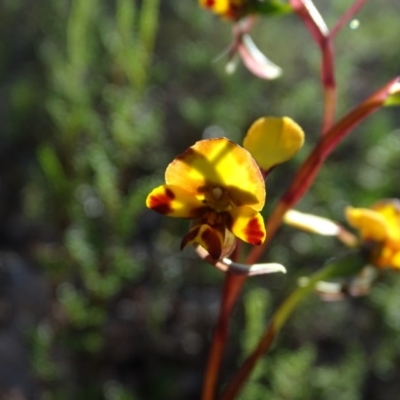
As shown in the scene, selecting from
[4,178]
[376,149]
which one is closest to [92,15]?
[4,178]

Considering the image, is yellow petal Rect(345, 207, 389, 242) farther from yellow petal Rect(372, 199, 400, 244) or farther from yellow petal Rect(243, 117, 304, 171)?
yellow petal Rect(243, 117, 304, 171)

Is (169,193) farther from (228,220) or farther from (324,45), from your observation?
Result: (324,45)

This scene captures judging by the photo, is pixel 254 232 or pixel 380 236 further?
pixel 380 236

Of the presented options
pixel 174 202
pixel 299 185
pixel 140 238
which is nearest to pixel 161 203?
pixel 174 202

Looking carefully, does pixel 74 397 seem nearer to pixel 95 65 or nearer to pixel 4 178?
pixel 4 178

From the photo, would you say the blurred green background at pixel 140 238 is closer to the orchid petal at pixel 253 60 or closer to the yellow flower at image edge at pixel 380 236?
the yellow flower at image edge at pixel 380 236
